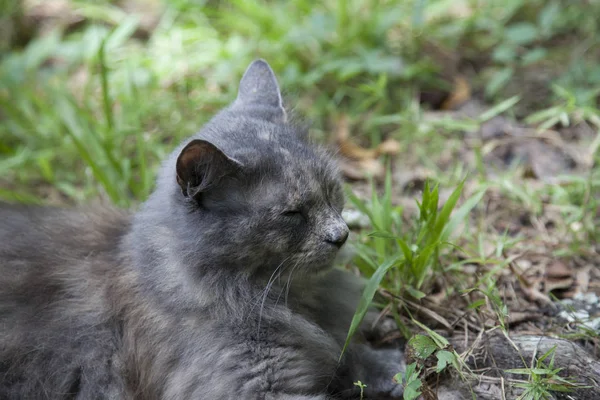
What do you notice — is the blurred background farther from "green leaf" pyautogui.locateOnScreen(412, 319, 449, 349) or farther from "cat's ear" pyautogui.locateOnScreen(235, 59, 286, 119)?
"green leaf" pyautogui.locateOnScreen(412, 319, 449, 349)

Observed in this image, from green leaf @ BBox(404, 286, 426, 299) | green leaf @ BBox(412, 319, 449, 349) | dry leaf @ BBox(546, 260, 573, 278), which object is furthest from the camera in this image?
dry leaf @ BBox(546, 260, 573, 278)

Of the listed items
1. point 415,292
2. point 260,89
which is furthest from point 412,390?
point 260,89

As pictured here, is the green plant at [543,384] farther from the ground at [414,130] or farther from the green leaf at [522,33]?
the green leaf at [522,33]

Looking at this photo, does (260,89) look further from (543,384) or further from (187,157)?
(543,384)

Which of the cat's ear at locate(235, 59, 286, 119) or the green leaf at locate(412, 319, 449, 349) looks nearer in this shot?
the green leaf at locate(412, 319, 449, 349)

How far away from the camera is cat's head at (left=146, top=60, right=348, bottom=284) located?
7.31 ft

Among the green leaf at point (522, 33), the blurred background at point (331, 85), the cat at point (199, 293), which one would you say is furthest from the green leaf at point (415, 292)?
the green leaf at point (522, 33)

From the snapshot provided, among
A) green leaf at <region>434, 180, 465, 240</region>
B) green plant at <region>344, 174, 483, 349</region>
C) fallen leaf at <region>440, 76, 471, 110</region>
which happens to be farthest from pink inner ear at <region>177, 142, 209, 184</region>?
fallen leaf at <region>440, 76, 471, 110</region>

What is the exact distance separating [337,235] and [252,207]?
346 millimetres

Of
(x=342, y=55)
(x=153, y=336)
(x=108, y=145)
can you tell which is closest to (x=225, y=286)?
(x=153, y=336)

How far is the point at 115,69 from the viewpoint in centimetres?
484

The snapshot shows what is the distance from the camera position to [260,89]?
2.86m

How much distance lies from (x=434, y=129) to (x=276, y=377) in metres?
2.54

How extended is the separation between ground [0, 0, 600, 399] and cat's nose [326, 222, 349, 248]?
29 centimetres
